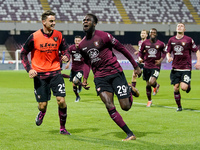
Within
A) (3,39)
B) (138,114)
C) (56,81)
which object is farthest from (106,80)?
(3,39)

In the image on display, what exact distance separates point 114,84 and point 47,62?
1.27 meters

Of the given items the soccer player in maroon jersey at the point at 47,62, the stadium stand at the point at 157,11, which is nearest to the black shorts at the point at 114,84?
the soccer player in maroon jersey at the point at 47,62

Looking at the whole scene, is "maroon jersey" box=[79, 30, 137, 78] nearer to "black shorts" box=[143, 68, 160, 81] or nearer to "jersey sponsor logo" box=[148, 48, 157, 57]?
"black shorts" box=[143, 68, 160, 81]

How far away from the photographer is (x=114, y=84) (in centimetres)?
658

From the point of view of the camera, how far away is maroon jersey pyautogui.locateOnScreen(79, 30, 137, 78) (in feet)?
21.4

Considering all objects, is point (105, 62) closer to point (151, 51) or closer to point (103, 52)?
point (103, 52)

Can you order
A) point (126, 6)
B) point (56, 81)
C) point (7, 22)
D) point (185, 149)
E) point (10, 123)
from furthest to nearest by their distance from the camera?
point (126, 6) → point (7, 22) → point (10, 123) → point (56, 81) → point (185, 149)

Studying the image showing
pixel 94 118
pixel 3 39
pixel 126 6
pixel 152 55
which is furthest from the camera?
pixel 126 6

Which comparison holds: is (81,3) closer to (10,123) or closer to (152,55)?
(152,55)

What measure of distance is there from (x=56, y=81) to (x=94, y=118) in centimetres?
243

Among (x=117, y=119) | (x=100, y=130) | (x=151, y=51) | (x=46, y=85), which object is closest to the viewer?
(x=117, y=119)

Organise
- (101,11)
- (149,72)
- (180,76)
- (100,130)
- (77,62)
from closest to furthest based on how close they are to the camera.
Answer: (100,130) → (180,76) → (149,72) → (77,62) → (101,11)

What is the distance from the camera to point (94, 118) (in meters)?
9.22

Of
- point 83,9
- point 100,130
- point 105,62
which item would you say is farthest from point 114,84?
point 83,9
